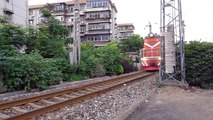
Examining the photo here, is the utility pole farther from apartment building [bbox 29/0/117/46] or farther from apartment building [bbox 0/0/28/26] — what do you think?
apartment building [bbox 29/0/117/46]

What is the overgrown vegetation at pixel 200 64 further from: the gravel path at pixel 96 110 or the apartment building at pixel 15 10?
the apartment building at pixel 15 10

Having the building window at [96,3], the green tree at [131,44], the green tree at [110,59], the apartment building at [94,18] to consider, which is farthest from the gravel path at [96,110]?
the building window at [96,3]

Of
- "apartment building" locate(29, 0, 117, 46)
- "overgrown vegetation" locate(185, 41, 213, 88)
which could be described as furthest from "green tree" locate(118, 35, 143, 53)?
"overgrown vegetation" locate(185, 41, 213, 88)

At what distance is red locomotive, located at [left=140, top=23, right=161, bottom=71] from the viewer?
27.0m

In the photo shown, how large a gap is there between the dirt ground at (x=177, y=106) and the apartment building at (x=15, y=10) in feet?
77.8

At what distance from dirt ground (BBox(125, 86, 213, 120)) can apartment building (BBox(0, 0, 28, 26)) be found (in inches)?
933

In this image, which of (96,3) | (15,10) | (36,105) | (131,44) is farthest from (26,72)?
(96,3)

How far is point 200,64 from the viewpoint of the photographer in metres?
12.4

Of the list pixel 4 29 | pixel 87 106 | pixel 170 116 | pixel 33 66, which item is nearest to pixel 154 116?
pixel 170 116

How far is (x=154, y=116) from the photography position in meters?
7.51

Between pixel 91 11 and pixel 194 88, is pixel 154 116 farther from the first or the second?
pixel 91 11

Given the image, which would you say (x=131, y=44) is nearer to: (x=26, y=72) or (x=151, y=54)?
(x=151, y=54)

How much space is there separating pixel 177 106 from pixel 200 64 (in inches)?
167

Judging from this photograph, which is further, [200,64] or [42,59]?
[42,59]
